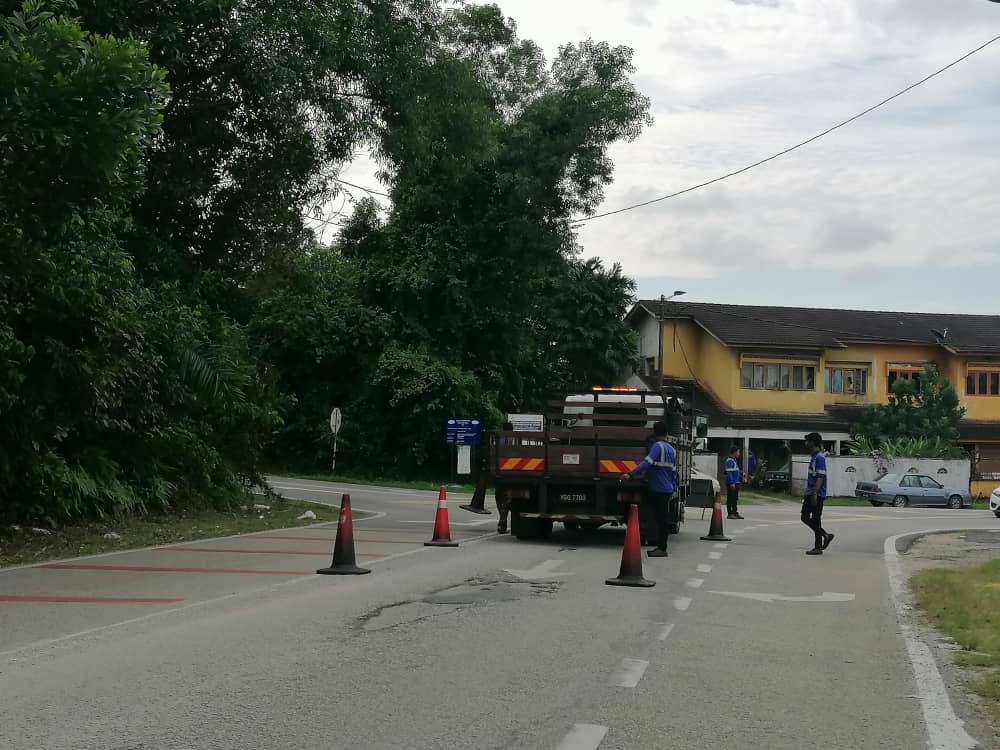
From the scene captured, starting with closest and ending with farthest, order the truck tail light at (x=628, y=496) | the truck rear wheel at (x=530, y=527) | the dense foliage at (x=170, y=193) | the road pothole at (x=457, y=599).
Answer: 1. the road pothole at (x=457, y=599)
2. the dense foliage at (x=170, y=193)
3. the truck tail light at (x=628, y=496)
4. the truck rear wheel at (x=530, y=527)

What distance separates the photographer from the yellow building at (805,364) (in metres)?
53.1

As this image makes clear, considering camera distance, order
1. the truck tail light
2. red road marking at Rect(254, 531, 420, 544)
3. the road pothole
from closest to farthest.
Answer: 1. the road pothole
2. the truck tail light
3. red road marking at Rect(254, 531, 420, 544)

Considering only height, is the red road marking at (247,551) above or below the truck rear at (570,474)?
below

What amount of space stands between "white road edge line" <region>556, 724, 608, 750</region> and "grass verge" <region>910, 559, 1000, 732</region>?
228 centimetres

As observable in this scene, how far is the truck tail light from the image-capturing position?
56.9 feet

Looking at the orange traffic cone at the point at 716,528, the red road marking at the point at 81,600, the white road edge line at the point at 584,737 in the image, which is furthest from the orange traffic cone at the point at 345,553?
the orange traffic cone at the point at 716,528

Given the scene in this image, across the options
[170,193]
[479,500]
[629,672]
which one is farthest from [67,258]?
→ [479,500]

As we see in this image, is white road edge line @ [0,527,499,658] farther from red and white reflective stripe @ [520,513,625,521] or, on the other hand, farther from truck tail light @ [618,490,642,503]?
truck tail light @ [618,490,642,503]

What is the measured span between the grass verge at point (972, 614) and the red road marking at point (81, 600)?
6.68 m

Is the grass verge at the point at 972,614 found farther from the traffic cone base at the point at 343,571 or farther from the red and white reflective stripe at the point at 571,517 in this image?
the traffic cone base at the point at 343,571

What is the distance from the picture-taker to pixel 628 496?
17.4 metres

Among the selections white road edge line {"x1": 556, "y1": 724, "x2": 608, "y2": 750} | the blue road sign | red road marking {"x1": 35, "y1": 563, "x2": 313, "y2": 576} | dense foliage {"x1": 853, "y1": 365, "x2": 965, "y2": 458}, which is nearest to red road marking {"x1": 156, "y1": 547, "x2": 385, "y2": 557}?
red road marking {"x1": 35, "y1": 563, "x2": 313, "y2": 576}

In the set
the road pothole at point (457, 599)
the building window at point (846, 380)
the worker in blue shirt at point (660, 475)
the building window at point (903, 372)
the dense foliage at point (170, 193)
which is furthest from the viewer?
the building window at point (903, 372)

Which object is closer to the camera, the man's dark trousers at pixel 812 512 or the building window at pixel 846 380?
the man's dark trousers at pixel 812 512
